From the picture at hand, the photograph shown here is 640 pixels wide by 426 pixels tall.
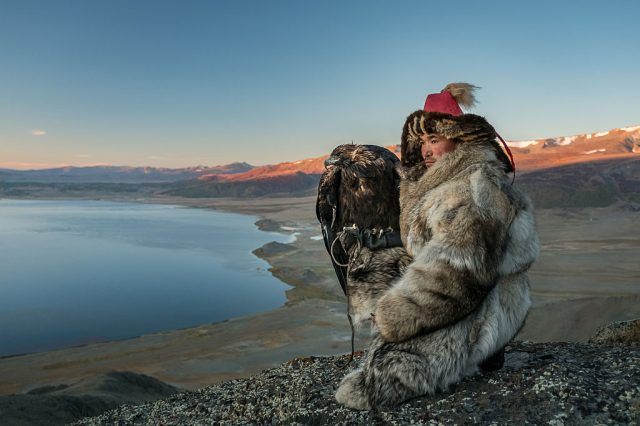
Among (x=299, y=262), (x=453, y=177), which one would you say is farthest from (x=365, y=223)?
(x=299, y=262)

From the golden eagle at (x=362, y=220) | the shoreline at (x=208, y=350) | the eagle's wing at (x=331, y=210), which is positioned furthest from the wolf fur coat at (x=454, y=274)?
the shoreline at (x=208, y=350)

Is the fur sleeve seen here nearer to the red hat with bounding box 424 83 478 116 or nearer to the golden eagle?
the golden eagle

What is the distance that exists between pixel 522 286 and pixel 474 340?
15.7 inches

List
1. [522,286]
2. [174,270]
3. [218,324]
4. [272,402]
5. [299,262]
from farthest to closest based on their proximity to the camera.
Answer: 1. [174,270]
2. [299,262]
3. [218,324]
4. [272,402]
5. [522,286]

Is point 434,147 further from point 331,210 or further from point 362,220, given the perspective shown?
point 331,210

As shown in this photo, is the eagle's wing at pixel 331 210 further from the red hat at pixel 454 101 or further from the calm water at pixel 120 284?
the calm water at pixel 120 284

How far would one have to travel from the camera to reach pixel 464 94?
2564 millimetres

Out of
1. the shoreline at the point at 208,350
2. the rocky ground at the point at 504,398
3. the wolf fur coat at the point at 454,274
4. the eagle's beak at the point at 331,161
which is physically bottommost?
the shoreline at the point at 208,350

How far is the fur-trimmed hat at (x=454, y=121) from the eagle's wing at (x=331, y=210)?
0.53 meters

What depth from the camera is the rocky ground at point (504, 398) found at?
8.18ft

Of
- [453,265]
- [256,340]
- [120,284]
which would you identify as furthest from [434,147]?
[120,284]

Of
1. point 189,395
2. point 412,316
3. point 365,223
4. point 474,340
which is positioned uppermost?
point 365,223

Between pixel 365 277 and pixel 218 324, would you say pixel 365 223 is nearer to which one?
pixel 365 277

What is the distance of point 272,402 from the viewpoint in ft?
12.1
